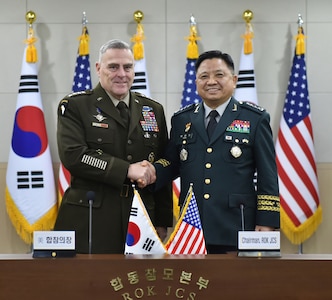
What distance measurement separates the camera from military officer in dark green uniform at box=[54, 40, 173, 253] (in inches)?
132

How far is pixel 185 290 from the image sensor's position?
2.18 m

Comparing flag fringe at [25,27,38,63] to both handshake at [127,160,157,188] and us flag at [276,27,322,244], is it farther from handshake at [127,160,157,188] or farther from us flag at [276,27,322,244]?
handshake at [127,160,157,188]

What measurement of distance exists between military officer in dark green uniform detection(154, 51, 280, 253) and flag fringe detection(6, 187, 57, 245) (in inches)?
96.8

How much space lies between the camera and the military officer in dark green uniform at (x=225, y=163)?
10.7ft

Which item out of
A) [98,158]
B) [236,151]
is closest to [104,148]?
Answer: [98,158]

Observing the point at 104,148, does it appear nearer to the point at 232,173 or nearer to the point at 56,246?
the point at 232,173

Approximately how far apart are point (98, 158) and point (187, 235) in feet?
2.34

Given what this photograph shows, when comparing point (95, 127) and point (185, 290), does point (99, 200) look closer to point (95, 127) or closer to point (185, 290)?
point (95, 127)

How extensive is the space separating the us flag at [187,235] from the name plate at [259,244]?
476 mm

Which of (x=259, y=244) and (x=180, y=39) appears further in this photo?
(x=180, y=39)

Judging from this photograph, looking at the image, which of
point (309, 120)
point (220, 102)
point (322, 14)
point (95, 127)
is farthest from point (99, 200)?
point (322, 14)

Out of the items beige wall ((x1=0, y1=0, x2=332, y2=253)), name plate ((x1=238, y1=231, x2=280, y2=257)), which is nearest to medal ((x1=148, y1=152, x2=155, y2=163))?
name plate ((x1=238, y1=231, x2=280, y2=257))

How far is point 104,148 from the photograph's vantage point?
3416mm

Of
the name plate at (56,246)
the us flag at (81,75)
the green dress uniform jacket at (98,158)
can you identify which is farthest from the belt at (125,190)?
the us flag at (81,75)
